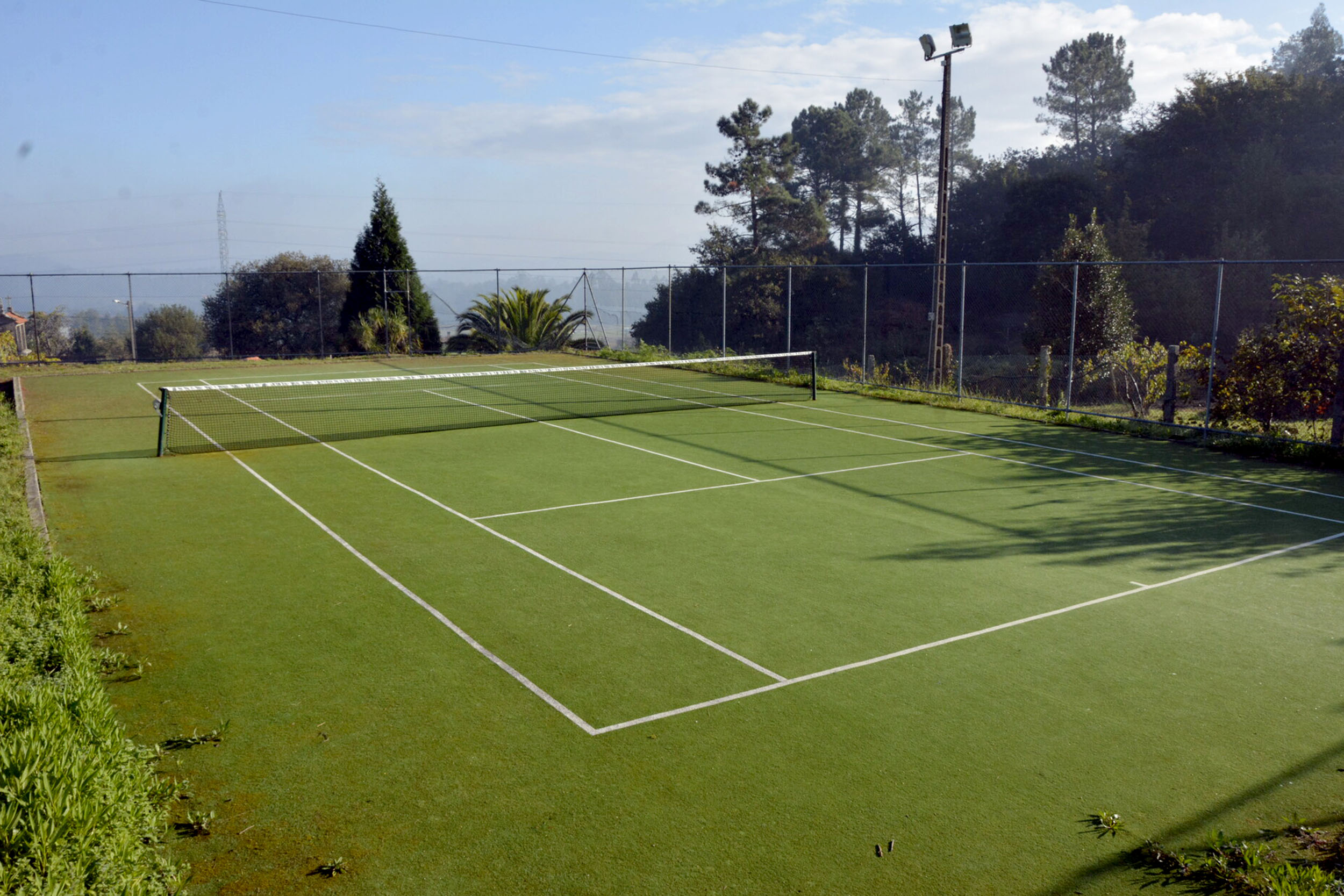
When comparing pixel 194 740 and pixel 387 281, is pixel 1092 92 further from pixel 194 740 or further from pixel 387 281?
pixel 194 740

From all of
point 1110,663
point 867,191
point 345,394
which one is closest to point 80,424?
point 345,394

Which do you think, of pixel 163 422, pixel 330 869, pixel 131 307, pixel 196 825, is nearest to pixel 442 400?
pixel 163 422

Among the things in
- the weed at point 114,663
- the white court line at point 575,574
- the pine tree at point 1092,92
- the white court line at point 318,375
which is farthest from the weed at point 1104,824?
the pine tree at point 1092,92

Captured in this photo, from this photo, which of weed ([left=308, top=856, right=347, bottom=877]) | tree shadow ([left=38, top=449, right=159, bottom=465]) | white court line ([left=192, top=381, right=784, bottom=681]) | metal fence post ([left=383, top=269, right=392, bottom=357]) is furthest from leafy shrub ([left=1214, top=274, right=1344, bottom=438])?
metal fence post ([left=383, top=269, right=392, bottom=357])

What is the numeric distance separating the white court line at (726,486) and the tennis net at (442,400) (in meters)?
3.54

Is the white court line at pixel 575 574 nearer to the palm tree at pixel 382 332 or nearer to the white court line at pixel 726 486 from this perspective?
the white court line at pixel 726 486

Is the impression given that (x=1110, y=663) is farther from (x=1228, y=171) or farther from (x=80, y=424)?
(x=1228, y=171)

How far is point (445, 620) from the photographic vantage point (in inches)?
271

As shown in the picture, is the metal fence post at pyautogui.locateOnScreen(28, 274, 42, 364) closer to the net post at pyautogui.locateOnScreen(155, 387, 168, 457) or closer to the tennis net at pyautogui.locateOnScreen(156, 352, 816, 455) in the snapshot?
the tennis net at pyautogui.locateOnScreen(156, 352, 816, 455)

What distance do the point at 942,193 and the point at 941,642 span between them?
1717cm

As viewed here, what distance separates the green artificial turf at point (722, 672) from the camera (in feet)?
13.8

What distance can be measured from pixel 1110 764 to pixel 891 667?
148cm

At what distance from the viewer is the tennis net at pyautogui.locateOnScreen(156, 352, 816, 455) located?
14.8 meters

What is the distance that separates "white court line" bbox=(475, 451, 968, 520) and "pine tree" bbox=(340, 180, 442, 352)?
21054 mm
